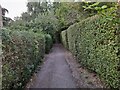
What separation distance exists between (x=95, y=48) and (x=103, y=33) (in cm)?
133

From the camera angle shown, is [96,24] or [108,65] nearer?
[108,65]

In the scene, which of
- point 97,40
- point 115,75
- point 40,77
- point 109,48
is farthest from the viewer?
point 40,77

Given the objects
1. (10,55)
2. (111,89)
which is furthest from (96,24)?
(10,55)

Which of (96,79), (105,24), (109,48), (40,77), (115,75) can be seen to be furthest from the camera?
(40,77)

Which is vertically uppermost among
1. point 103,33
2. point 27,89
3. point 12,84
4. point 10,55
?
point 103,33

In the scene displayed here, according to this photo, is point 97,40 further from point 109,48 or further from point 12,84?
point 12,84

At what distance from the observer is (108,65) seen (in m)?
7.02

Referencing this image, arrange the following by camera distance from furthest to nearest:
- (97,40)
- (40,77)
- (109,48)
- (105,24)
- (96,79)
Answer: (40,77), (96,79), (97,40), (105,24), (109,48)

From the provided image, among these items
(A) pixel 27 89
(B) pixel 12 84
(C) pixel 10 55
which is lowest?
(A) pixel 27 89

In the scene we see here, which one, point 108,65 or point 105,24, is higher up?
point 105,24

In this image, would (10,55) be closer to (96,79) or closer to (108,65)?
(108,65)

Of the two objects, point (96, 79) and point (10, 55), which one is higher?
point (10, 55)

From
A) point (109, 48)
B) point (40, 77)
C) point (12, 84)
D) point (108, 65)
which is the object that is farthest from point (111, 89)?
point (40, 77)

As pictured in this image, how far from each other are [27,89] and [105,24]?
4090 mm
